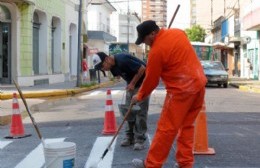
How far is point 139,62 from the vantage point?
7.83m

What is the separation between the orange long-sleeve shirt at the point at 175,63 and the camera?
577 centimetres

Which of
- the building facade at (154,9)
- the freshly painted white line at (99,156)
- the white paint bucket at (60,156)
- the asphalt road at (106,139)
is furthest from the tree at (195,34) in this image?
the building facade at (154,9)

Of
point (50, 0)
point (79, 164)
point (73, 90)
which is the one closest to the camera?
point (79, 164)

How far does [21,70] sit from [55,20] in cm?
796

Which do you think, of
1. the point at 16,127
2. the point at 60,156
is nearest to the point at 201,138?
the point at 60,156

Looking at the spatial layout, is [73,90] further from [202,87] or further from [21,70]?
[202,87]

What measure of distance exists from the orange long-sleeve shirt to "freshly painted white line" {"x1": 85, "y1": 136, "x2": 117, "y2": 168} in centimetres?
152

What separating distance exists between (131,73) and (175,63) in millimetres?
2118

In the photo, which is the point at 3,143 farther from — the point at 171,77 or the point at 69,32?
the point at 69,32

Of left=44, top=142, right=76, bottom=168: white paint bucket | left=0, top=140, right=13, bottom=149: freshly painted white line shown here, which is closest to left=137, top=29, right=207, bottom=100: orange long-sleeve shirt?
left=44, top=142, right=76, bottom=168: white paint bucket

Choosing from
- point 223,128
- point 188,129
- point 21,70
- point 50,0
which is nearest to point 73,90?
point 21,70

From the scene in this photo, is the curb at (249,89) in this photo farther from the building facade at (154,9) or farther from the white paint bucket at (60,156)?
the building facade at (154,9)

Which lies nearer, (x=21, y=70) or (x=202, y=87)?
(x=202, y=87)

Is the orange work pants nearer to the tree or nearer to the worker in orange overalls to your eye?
the worker in orange overalls
